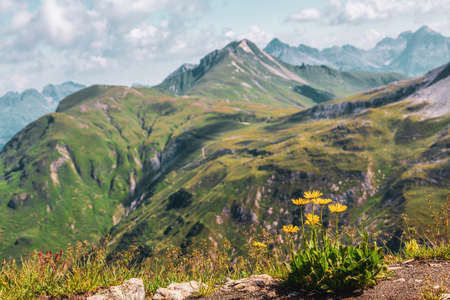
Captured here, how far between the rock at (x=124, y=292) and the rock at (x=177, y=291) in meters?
0.63

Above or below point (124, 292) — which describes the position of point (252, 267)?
below

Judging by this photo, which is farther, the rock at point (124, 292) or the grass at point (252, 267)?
the rock at point (124, 292)

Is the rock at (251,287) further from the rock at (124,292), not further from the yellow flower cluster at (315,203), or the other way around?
the rock at (124,292)

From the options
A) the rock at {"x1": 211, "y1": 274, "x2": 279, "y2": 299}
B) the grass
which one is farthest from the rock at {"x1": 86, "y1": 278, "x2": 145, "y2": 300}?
the rock at {"x1": 211, "y1": 274, "x2": 279, "y2": 299}

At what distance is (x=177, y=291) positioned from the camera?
10344 mm

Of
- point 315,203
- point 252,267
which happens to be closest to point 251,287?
point 252,267

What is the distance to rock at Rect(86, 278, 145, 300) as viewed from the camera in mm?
9664

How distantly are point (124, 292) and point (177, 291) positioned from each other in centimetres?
183

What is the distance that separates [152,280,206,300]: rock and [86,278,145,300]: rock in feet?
2.08

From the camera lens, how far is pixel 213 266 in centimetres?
1206

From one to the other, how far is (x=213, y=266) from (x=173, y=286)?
1947 mm

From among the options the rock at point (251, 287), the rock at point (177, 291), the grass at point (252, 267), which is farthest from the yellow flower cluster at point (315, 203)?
the rock at point (177, 291)

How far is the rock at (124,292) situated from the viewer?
9.66 metres

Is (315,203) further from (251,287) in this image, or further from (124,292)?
(124,292)
